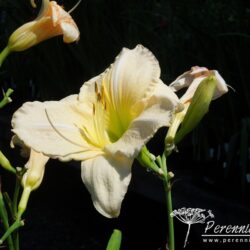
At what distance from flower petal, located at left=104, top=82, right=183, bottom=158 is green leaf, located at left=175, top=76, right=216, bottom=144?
1.6 inches

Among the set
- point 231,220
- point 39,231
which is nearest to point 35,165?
point 231,220

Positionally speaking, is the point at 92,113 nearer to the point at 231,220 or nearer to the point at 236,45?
the point at 231,220

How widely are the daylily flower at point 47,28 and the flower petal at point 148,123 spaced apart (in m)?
0.23

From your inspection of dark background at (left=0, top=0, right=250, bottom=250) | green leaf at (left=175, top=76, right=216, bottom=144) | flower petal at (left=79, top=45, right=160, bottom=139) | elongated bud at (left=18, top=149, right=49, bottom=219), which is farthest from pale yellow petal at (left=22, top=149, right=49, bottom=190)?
dark background at (left=0, top=0, right=250, bottom=250)

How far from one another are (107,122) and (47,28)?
8.0 inches

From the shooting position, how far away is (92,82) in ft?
2.46

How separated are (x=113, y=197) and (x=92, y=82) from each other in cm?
22

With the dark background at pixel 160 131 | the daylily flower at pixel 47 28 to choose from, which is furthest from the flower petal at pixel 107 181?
the dark background at pixel 160 131

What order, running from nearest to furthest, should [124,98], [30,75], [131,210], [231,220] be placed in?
1. [124,98]
2. [231,220]
3. [131,210]
4. [30,75]

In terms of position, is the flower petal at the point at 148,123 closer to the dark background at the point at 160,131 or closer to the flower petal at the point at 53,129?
the flower petal at the point at 53,129

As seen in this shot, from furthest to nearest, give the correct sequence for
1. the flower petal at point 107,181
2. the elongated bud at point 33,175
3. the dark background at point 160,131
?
the dark background at point 160,131 → the elongated bud at point 33,175 → the flower petal at point 107,181

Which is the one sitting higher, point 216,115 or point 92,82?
point 92,82

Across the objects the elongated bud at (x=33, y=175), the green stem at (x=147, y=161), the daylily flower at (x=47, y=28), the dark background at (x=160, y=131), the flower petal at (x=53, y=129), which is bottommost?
the dark background at (x=160, y=131)

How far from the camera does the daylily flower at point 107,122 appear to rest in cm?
60
